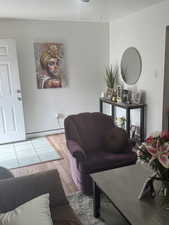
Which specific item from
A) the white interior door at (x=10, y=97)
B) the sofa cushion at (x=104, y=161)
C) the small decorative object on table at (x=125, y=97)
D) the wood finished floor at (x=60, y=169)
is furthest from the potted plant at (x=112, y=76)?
the sofa cushion at (x=104, y=161)

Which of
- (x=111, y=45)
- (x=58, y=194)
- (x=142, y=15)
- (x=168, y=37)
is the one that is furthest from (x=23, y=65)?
(x=58, y=194)

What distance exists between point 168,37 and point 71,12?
1.74m

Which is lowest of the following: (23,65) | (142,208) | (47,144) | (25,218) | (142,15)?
(47,144)

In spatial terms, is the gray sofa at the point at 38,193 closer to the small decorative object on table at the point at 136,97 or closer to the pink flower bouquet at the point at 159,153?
the pink flower bouquet at the point at 159,153

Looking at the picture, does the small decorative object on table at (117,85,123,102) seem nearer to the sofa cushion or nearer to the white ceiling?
the white ceiling

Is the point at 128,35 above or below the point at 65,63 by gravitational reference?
above

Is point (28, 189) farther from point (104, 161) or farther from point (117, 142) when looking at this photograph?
point (117, 142)

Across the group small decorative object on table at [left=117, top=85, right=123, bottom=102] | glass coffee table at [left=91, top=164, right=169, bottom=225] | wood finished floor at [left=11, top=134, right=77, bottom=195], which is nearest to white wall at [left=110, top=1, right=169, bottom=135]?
small decorative object on table at [left=117, top=85, right=123, bottom=102]

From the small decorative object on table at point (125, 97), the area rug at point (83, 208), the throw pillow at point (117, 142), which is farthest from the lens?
the small decorative object on table at point (125, 97)

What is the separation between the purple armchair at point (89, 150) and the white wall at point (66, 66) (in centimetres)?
196

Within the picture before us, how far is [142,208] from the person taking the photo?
59.7 inches

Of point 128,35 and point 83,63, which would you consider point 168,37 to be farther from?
point 83,63

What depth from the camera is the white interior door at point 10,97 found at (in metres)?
3.99

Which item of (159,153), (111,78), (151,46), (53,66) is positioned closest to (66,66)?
(53,66)
